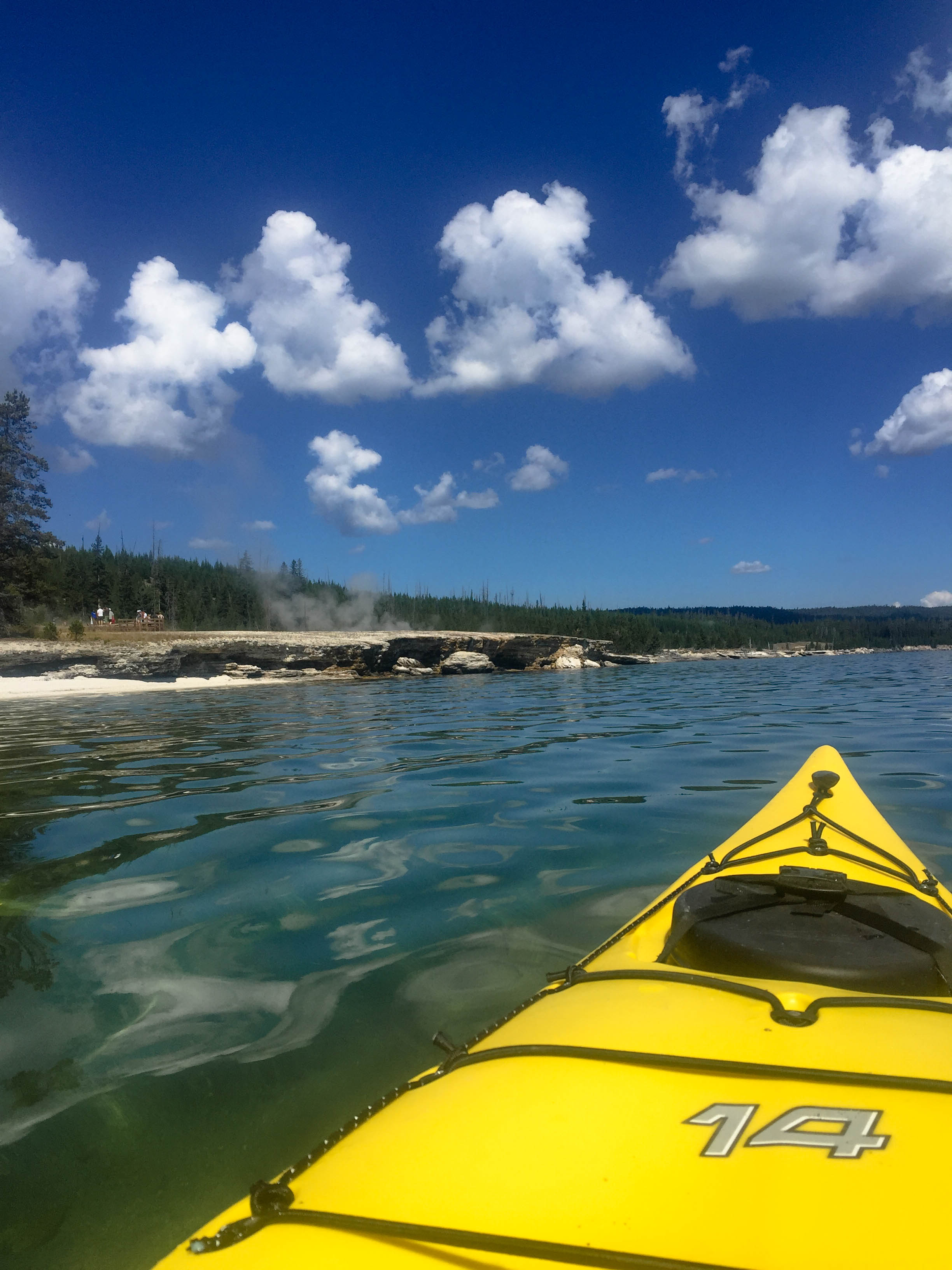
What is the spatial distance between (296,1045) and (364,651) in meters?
31.6

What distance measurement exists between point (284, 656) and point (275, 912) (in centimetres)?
2874

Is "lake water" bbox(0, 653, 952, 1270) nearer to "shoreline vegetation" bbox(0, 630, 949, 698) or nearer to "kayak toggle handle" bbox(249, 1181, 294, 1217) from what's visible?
"kayak toggle handle" bbox(249, 1181, 294, 1217)

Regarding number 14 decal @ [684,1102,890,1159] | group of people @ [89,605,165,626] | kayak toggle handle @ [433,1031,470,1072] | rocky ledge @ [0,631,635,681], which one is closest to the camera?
number 14 decal @ [684,1102,890,1159]

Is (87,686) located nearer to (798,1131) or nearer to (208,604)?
(798,1131)

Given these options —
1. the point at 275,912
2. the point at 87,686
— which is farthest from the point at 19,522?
the point at 275,912

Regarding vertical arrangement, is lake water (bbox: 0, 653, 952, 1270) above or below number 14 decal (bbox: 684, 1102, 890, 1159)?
below

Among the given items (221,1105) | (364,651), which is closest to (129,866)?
(221,1105)

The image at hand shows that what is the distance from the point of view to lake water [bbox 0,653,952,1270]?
2.14 meters

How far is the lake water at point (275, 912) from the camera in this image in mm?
2139

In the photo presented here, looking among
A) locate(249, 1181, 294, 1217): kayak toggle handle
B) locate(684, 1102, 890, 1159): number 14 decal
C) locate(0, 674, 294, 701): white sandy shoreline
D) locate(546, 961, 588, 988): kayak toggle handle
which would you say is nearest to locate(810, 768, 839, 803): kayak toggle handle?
locate(546, 961, 588, 988): kayak toggle handle

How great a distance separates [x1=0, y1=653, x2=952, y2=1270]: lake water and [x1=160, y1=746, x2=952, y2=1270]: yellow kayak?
83 centimetres

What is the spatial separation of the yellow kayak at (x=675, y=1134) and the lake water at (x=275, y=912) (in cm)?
83

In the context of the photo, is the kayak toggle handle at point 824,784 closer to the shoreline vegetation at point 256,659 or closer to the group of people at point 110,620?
the shoreline vegetation at point 256,659

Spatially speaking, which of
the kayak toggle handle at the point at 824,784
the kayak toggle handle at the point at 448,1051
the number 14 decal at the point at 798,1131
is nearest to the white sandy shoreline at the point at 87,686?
the kayak toggle handle at the point at 824,784
